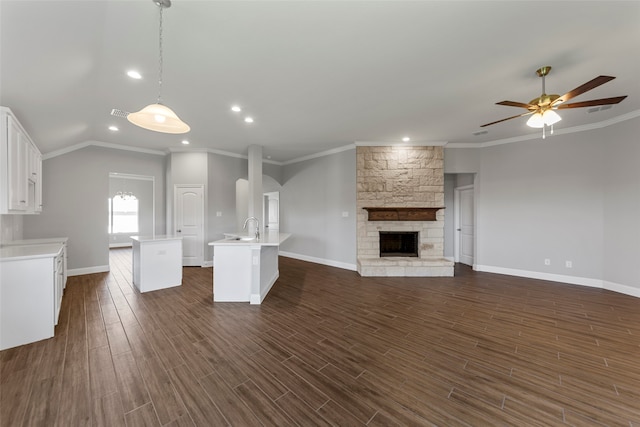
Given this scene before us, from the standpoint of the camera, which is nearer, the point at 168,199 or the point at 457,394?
the point at 457,394

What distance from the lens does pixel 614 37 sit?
2.14 metres

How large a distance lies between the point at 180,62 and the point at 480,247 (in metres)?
6.50

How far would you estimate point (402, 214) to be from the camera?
17.5 feet

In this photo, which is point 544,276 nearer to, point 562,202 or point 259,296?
point 562,202

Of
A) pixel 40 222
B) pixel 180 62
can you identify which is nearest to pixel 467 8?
pixel 180 62

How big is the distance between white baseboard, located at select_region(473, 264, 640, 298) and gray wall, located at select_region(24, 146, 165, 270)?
344 inches

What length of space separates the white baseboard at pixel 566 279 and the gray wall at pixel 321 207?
10.4 feet

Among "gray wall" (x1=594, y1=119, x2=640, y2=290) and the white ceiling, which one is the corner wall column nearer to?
the white ceiling

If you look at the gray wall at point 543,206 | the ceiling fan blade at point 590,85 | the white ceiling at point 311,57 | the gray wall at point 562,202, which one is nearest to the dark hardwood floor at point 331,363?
the gray wall at point 562,202

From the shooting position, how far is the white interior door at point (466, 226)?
5977mm

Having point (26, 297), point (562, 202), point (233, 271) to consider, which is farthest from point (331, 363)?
point (562, 202)

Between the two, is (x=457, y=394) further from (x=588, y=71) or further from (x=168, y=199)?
(x=168, y=199)

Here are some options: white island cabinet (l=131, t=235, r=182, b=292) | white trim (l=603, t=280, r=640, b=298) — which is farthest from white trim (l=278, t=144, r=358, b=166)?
white trim (l=603, t=280, r=640, b=298)

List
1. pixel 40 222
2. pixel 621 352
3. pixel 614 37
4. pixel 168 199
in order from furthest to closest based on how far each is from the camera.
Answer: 1. pixel 168 199
2. pixel 40 222
3. pixel 621 352
4. pixel 614 37
